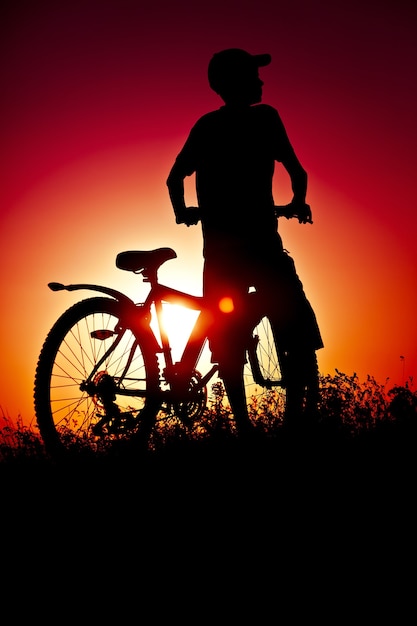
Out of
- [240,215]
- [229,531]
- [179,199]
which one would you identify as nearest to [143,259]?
[179,199]

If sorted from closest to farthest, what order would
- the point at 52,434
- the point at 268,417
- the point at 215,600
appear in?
1. the point at 215,600
2. the point at 52,434
3. the point at 268,417

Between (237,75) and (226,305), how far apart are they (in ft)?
6.05

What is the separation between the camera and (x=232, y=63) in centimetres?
488

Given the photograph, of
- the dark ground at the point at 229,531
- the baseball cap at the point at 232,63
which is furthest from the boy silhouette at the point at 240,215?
the dark ground at the point at 229,531

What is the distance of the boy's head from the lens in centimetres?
488

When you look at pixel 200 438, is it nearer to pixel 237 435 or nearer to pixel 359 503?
pixel 237 435

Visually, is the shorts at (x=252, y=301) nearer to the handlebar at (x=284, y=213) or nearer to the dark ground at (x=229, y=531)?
the handlebar at (x=284, y=213)

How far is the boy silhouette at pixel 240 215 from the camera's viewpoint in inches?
195

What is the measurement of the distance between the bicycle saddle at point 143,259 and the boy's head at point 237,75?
136 centimetres

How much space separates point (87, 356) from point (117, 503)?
55.4 inches

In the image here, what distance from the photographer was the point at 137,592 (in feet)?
9.66

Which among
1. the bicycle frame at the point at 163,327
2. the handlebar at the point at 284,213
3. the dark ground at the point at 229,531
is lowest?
the dark ground at the point at 229,531

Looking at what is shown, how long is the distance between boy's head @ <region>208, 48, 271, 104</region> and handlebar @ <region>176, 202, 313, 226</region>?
0.90 m

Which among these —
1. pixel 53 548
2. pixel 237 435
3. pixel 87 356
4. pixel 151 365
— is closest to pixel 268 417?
pixel 237 435
